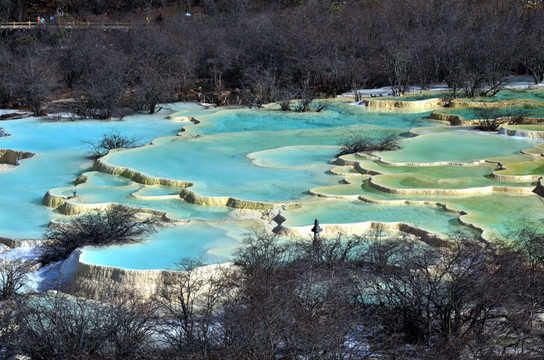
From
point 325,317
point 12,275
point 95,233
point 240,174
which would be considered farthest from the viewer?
point 240,174

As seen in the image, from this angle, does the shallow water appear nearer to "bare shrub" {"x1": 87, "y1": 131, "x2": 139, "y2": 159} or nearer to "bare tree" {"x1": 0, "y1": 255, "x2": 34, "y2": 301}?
"bare shrub" {"x1": 87, "y1": 131, "x2": 139, "y2": 159}

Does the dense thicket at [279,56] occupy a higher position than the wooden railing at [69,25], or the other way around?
the wooden railing at [69,25]

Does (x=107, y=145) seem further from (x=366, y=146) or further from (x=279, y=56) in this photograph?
(x=279, y=56)

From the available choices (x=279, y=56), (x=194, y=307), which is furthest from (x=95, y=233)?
(x=279, y=56)

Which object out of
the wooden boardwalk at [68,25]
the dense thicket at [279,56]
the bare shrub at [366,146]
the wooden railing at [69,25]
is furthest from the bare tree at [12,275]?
the wooden railing at [69,25]

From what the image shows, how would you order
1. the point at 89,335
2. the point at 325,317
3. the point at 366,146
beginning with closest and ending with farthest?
the point at 89,335
the point at 325,317
the point at 366,146

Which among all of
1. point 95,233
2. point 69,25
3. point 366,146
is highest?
point 69,25

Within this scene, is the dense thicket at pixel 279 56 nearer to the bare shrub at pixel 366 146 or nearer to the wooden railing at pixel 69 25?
the wooden railing at pixel 69 25

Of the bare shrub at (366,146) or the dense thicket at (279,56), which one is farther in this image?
the dense thicket at (279,56)

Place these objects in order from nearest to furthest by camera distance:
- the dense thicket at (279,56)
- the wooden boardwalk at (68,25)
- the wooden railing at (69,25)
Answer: the dense thicket at (279,56), the wooden boardwalk at (68,25), the wooden railing at (69,25)
